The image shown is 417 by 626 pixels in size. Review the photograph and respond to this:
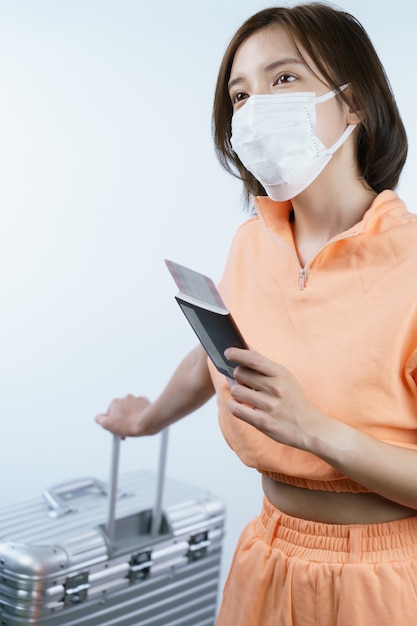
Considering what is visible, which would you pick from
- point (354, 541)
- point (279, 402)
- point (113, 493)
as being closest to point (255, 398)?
point (279, 402)

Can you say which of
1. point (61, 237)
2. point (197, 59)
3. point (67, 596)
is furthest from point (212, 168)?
point (67, 596)

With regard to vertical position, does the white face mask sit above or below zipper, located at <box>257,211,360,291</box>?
above

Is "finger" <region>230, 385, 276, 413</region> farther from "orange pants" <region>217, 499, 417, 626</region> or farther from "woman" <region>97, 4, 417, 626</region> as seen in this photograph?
"orange pants" <region>217, 499, 417, 626</region>

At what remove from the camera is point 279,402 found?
1.23 m

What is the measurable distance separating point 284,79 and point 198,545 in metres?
1.31

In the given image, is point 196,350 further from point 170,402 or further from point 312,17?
point 312,17

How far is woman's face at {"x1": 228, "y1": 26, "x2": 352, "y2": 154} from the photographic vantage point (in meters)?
1.40

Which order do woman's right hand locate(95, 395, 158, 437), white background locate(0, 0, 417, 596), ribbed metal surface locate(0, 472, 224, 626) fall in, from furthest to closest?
white background locate(0, 0, 417, 596), ribbed metal surface locate(0, 472, 224, 626), woman's right hand locate(95, 395, 158, 437)

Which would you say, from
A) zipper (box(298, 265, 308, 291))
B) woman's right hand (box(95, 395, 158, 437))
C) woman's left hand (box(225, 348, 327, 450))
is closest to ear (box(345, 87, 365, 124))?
zipper (box(298, 265, 308, 291))

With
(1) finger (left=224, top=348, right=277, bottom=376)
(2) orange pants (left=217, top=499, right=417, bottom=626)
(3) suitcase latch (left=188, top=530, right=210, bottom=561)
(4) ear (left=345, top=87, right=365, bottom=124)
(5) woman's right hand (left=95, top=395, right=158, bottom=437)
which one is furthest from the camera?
(3) suitcase latch (left=188, top=530, right=210, bottom=561)

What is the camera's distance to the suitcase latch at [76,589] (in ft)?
6.63

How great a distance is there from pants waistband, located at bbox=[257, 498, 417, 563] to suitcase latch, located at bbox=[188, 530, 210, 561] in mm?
938

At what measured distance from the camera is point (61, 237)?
363cm

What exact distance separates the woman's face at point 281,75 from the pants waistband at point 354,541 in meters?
0.58
